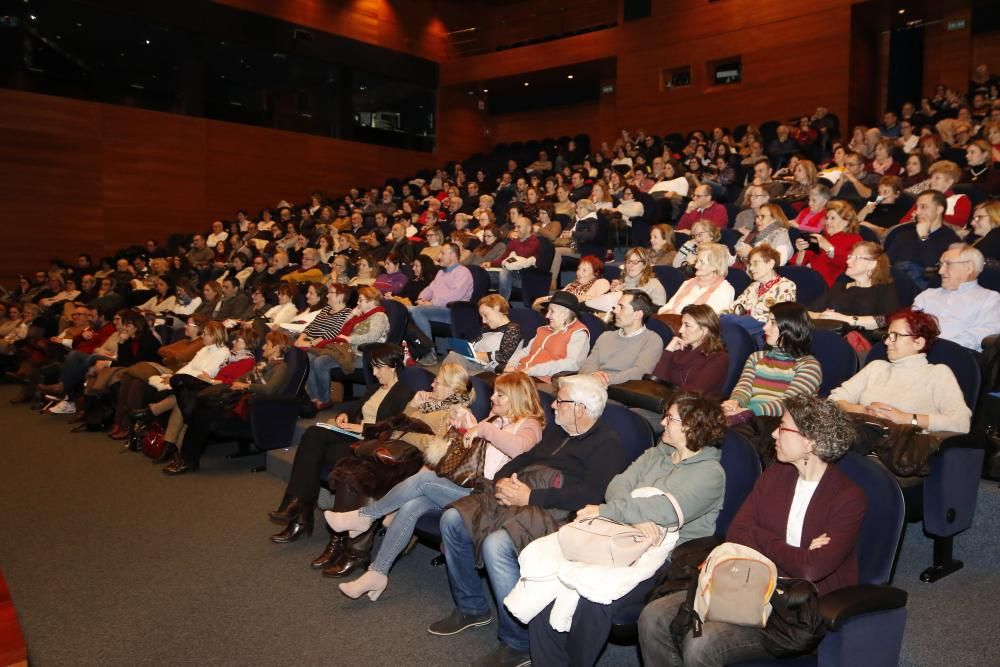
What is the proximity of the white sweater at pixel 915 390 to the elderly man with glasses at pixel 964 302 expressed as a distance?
2.19 ft

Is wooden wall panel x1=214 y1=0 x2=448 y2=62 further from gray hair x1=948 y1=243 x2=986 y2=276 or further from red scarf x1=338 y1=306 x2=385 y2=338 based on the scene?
gray hair x1=948 y1=243 x2=986 y2=276

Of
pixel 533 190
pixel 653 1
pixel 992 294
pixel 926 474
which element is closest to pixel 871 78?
pixel 653 1

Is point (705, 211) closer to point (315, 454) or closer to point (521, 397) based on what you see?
point (521, 397)

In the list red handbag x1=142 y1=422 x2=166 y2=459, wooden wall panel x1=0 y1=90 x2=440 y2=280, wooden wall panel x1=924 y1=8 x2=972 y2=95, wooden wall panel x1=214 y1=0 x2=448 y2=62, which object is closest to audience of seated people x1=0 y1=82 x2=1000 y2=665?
red handbag x1=142 y1=422 x2=166 y2=459

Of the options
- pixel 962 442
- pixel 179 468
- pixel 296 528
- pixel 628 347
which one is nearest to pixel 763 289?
pixel 628 347

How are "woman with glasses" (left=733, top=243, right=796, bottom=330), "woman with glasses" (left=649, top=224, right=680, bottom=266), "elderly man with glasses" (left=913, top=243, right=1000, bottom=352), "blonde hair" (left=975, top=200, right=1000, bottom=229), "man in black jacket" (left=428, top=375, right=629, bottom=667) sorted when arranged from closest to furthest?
"man in black jacket" (left=428, top=375, right=629, bottom=667), "elderly man with glasses" (left=913, top=243, right=1000, bottom=352), "woman with glasses" (left=733, top=243, right=796, bottom=330), "blonde hair" (left=975, top=200, right=1000, bottom=229), "woman with glasses" (left=649, top=224, right=680, bottom=266)

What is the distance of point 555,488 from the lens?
9.01ft

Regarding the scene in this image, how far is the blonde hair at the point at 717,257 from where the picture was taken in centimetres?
445

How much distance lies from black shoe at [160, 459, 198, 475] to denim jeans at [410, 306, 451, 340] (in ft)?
6.40

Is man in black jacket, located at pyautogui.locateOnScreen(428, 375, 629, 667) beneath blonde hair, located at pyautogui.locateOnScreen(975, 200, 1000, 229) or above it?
beneath

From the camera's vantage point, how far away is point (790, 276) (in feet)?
14.6

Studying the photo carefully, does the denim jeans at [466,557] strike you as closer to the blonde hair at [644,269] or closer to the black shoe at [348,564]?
the black shoe at [348,564]

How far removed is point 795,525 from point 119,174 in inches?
476

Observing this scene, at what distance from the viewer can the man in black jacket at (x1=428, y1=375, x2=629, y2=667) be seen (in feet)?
8.94
